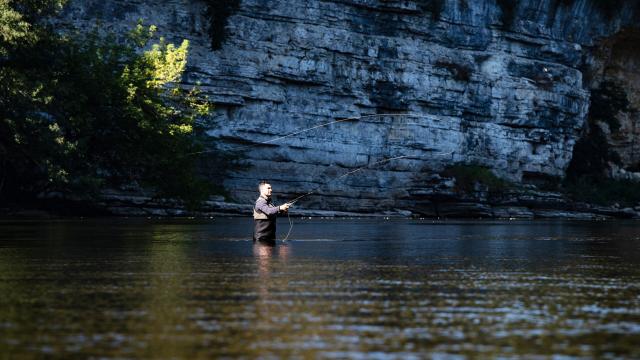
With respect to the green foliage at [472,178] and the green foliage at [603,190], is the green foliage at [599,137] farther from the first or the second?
the green foliage at [472,178]

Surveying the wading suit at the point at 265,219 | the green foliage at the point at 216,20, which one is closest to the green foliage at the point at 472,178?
the green foliage at the point at 216,20

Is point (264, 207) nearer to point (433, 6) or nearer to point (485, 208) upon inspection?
point (485, 208)

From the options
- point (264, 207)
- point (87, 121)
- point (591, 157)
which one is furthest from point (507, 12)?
point (264, 207)

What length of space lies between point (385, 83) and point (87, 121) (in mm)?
38166

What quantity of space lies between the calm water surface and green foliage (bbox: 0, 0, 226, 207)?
1534 centimetres

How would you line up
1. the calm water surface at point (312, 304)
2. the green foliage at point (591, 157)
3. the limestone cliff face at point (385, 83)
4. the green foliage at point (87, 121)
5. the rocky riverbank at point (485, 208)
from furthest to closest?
1. the green foliage at point (591, 157)
2. the limestone cliff face at point (385, 83)
3. the rocky riverbank at point (485, 208)
4. the green foliage at point (87, 121)
5. the calm water surface at point (312, 304)

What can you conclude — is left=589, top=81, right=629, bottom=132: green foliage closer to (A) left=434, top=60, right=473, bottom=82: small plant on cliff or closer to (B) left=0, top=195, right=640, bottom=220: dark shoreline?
(B) left=0, top=195, right=640, bottom=220: dark shoreline

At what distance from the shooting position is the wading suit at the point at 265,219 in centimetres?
2727

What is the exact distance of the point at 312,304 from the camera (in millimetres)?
14445

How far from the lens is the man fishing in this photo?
27188mm

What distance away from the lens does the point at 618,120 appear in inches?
3986

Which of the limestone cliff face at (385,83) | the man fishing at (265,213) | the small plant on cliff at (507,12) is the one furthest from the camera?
the small plant on cliff at (507,12)

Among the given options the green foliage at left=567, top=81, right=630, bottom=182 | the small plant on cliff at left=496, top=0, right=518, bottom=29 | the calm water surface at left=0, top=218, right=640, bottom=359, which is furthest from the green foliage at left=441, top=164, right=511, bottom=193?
the calm water surface at left=0, top=218, right=640, bottom=359

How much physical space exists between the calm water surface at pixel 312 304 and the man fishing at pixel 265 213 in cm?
130
